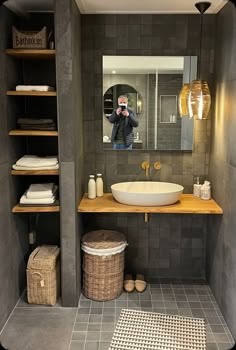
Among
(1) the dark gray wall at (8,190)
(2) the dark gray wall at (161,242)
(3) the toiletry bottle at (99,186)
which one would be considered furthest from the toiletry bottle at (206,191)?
Answer: (1) the dark gray wall at (8,190)

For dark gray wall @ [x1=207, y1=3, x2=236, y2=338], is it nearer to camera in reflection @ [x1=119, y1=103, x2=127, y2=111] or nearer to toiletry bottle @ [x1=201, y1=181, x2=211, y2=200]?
toiletry bottle @ [x1=201, y1=181, x2=211, y2=200]

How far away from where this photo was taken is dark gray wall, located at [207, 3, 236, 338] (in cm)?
262

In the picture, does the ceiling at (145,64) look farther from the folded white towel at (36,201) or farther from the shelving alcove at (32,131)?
the folded white towel at (36,201)

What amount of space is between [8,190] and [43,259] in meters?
0.62

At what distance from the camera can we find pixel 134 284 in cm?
332

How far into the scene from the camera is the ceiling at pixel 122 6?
9.38 ft

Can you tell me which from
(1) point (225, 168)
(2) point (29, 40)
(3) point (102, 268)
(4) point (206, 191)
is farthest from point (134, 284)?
(2) point (29, 40)

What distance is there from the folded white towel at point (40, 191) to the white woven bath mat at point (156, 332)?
1.09m

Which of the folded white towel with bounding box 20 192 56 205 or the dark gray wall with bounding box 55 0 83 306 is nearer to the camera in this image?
the dark gray wall with bounding box 55 0 83 306

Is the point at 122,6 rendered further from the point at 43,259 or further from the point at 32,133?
the point at 43,259

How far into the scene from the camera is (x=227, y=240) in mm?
2756

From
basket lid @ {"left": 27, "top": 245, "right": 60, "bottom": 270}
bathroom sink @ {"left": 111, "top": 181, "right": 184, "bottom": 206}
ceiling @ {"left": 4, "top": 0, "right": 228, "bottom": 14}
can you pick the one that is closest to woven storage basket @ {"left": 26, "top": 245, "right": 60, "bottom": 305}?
basket lid @ {"left": 27, "top": 245, "right": 60, "bottom": 270}

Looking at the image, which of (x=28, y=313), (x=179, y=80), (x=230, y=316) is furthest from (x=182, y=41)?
(x=28, y=313)

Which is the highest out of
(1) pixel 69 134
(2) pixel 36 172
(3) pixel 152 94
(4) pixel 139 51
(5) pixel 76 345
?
(4) pixel 139 51
